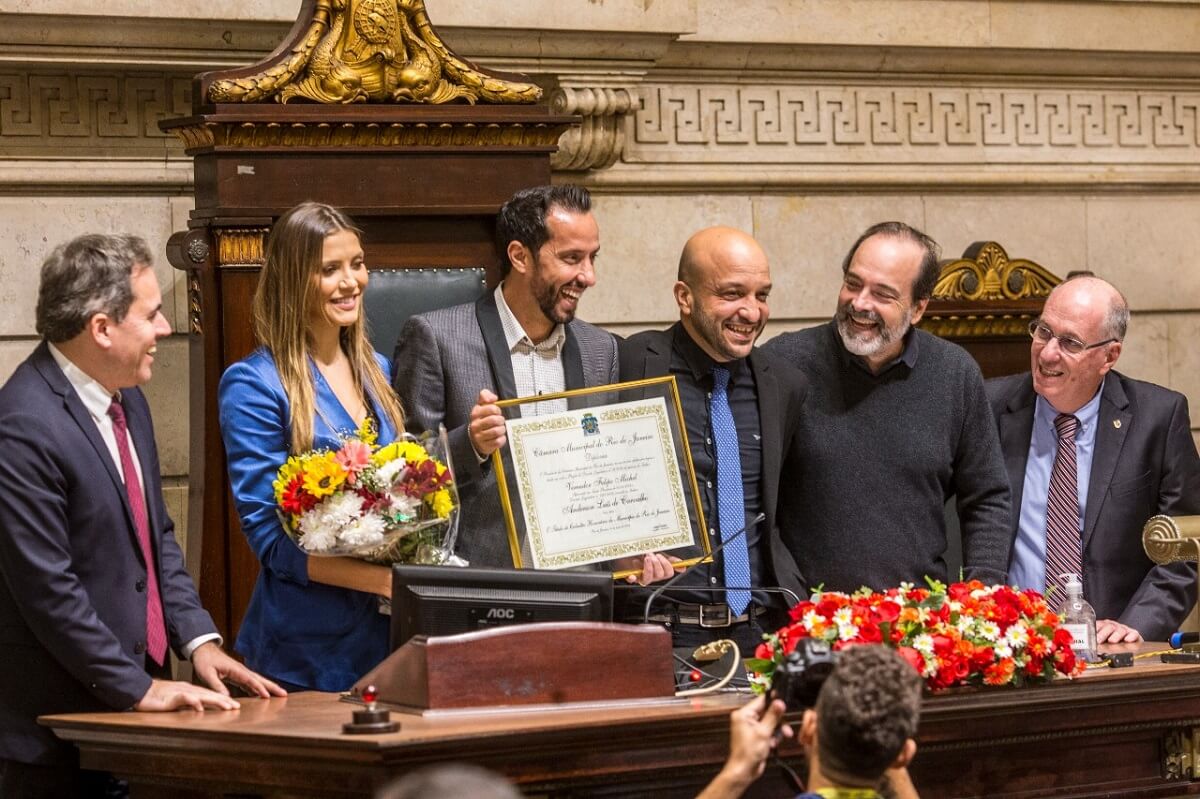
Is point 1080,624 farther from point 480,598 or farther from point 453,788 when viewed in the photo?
point 453,788

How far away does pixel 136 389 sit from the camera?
169 inches

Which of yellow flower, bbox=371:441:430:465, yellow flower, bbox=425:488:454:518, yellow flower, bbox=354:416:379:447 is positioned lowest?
yellow flower, bbox=425:488:454:518

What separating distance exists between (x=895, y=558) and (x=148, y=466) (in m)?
1.87

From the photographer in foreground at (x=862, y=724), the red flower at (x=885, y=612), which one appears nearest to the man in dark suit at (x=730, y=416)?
the red flower at (x=885, y=612)

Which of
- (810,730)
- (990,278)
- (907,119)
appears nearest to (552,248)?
(810,730)

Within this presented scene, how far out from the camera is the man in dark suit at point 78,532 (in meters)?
3.88

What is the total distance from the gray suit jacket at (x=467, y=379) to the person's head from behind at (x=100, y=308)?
27.8 inches

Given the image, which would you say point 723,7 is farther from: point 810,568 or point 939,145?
point 810,568

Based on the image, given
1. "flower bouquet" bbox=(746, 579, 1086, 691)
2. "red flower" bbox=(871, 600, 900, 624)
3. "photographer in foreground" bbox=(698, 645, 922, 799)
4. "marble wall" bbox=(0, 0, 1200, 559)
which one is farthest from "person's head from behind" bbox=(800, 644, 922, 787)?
"marble wall" bbox=(0, 0, 1200, 559)

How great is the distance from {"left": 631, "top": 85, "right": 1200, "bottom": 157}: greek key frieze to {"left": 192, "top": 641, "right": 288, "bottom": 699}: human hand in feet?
10.1

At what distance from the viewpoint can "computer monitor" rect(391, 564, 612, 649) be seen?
3.78 metres

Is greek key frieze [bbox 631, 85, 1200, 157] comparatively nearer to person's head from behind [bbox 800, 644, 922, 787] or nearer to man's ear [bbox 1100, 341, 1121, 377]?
man's ear [bbox 1100, 341, 1121, 377]

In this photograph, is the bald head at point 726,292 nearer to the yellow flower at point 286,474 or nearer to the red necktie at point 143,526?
the yellow flower at point 286,474

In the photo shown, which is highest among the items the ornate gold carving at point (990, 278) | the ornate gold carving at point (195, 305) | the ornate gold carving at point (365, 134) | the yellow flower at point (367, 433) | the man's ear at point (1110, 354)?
the ornate gold carving at point (365, 134)
